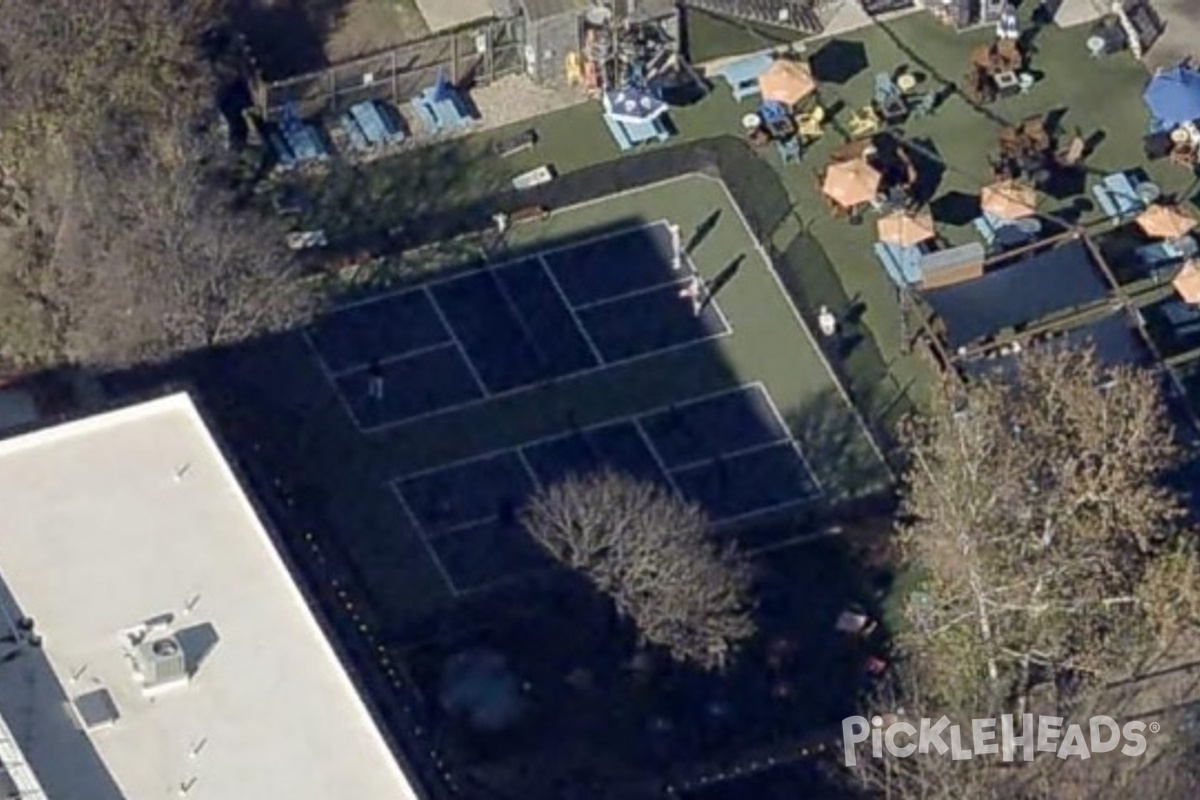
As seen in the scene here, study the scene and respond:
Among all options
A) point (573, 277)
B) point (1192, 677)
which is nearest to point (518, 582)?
point (573, 277)

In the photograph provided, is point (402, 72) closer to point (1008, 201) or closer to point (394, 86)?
point (394, 86)

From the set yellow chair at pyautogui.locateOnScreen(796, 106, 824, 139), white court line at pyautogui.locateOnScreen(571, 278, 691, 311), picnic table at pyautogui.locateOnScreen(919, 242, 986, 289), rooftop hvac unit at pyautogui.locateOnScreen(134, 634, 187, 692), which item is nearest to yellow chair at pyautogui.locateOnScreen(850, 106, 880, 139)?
yellow chair at pyautogui.locateOnScreen(796, 106, 824, 139)

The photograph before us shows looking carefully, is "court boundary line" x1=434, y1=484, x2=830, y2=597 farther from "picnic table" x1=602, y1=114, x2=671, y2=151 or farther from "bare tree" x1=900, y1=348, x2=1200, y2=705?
"picnic table" x1=602, y1=114, x2=671, y2=151

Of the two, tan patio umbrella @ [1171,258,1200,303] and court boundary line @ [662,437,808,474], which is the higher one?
court boundary line @ [662,437,808,474]

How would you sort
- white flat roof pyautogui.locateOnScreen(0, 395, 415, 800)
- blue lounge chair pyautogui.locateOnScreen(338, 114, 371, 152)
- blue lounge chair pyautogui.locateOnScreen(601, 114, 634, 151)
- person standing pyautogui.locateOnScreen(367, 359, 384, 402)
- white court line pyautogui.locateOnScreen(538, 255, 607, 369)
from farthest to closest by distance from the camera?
blue lounge chair pyautogui.locateOnScreen(338, 114, 371, 152) → blue lounge chair pyautogui.locateOnScreen(601, 114, 634, 151) → white court line pyautogui.locateOnScreen(538, 255, 607, 369) → person standing pyautogui.locateOnScreen(367, 359, 384, 402) → white flat roof pyautogui.locateOnScreen(0, 395, 415, 800)

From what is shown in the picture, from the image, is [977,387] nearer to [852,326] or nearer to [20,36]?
[852,326]

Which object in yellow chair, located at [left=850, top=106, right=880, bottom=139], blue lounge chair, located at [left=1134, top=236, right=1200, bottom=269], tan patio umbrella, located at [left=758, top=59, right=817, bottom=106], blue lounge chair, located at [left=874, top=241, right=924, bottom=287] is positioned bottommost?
blue lounge chair, located at [left=1134, top=236, right=1200, bottom=269]
